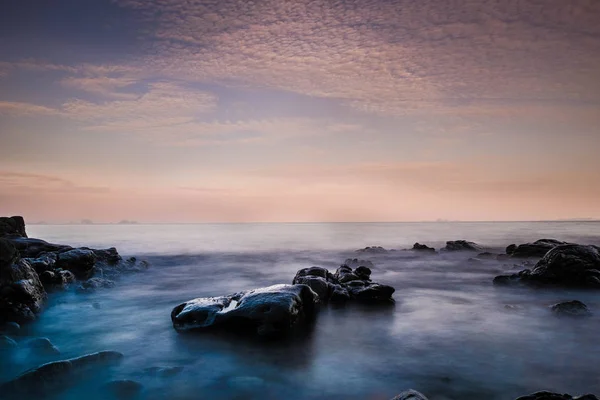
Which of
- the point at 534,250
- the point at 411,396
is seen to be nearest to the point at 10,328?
the point at 411,396

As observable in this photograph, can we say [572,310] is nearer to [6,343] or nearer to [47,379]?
[47,379]

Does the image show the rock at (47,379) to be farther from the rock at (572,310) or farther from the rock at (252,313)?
the rock at (572,310)

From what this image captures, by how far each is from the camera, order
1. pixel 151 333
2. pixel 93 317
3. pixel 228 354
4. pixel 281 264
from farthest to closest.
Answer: pixel 281 264, pixel 93 317, pixel 151 333, pixel 228 354

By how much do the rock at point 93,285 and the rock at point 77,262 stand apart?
184 centimetres

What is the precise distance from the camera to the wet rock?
1267cm

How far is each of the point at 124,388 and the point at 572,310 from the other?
15.2 metres

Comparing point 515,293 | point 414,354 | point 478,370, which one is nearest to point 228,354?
point 414,354

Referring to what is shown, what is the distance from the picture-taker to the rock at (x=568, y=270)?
18.8 metres

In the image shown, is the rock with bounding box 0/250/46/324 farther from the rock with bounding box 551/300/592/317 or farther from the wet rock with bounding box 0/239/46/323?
the rock with bounding box 551/300/592/317

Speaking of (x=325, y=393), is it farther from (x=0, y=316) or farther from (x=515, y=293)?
(x=515, y=293)

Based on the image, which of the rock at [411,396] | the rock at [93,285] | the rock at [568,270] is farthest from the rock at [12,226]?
the rock at [568,270]

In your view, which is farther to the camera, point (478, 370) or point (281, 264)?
point (281, 264)

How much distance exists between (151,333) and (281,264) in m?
21.3

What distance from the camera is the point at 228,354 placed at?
9992 millimetres
